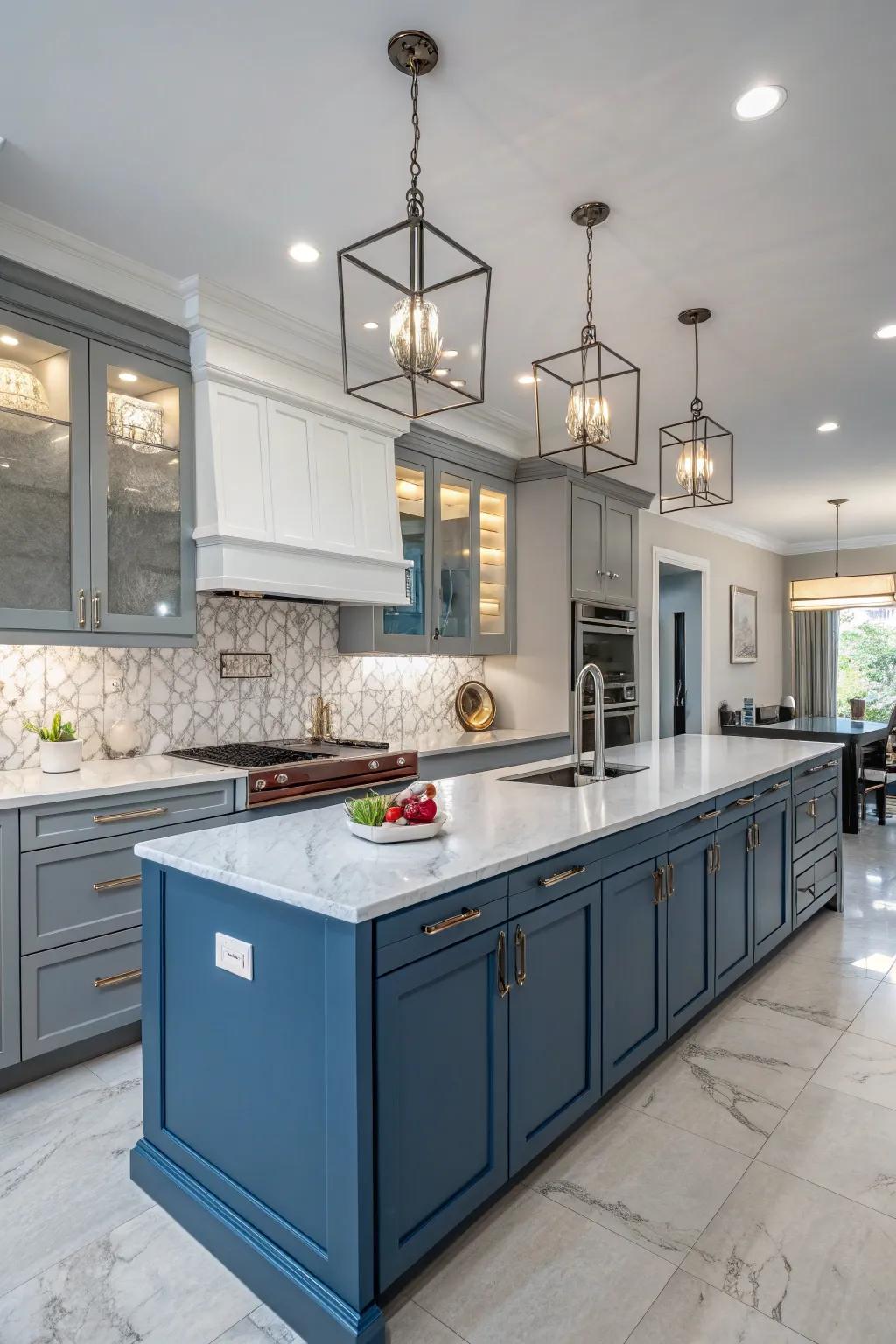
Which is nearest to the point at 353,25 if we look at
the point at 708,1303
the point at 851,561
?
the point at 708,1303

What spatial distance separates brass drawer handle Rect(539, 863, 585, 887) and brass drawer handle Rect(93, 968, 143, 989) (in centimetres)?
160

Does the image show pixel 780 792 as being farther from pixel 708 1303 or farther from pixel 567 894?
pixel 708 1303

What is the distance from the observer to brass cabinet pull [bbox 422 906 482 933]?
1.54 m

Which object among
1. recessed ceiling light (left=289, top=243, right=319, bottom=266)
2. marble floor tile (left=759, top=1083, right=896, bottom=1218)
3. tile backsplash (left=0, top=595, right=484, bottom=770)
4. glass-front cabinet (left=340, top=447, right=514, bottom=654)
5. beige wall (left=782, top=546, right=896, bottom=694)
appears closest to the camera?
marble floor tile (left=759, top=1083, right=896, bottom=1218)

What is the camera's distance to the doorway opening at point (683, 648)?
7.52 metres

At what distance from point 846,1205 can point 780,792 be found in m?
1.66

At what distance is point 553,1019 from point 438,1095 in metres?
0.44

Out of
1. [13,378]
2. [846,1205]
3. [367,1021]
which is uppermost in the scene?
[13,378]

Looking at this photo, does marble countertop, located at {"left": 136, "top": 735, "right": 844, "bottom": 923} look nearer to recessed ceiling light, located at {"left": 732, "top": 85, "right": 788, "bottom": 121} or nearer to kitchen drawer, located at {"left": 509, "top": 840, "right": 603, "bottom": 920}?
kitchen drawer, located at {"left": 509, "top": 840, "right": 603, "bottom": 920}

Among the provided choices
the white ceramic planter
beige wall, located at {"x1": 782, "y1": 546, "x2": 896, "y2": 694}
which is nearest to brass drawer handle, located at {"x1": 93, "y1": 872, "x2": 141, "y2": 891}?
the white ceramic planter

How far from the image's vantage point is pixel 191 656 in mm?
3508

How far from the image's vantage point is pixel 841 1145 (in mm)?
2143

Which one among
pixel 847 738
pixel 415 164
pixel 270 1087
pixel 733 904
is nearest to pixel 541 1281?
pixel 270 1087

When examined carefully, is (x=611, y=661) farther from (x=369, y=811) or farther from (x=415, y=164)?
(x=415, y=164)
